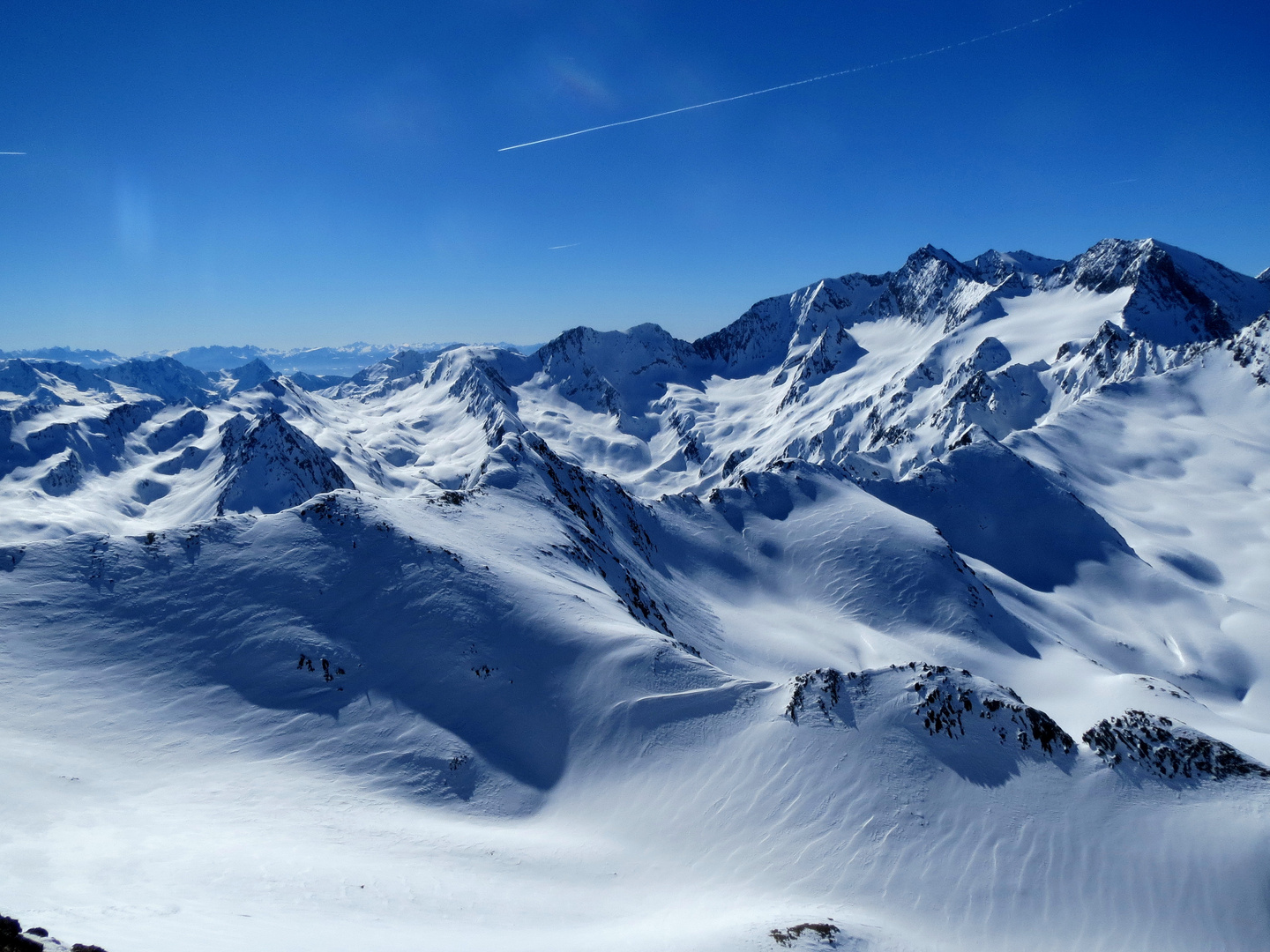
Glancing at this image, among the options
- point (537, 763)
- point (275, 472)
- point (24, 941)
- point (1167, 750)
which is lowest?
point (24, 941)

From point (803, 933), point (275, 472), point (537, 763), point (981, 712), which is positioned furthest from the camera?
point (275, 472)

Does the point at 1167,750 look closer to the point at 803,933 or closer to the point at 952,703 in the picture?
the point at 952,703

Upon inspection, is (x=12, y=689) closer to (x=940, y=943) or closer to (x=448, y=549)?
(x=448, y=549)

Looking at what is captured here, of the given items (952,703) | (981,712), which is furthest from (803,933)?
(981,712)

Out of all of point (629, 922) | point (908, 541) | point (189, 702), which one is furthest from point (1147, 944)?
point (908, 541)

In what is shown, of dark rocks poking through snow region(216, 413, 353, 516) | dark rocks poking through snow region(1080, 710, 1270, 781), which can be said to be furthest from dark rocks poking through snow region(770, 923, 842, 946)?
dark rocks poking through snow region(216, 413, 353, 516)

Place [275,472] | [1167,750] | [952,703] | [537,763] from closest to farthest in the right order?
[1167,750], [952,703], [537,763], [275,472]

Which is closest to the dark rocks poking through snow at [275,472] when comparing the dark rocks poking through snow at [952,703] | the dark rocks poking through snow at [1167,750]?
the dark rocks poking through snow at [952,703]

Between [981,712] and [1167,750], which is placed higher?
[981,712]

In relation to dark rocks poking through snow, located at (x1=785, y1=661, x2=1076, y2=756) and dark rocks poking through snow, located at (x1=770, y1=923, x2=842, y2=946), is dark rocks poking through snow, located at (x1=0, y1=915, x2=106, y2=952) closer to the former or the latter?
dark rocks poking through snow, located at (x1=770, y1=923, x2=842, y2=946)
